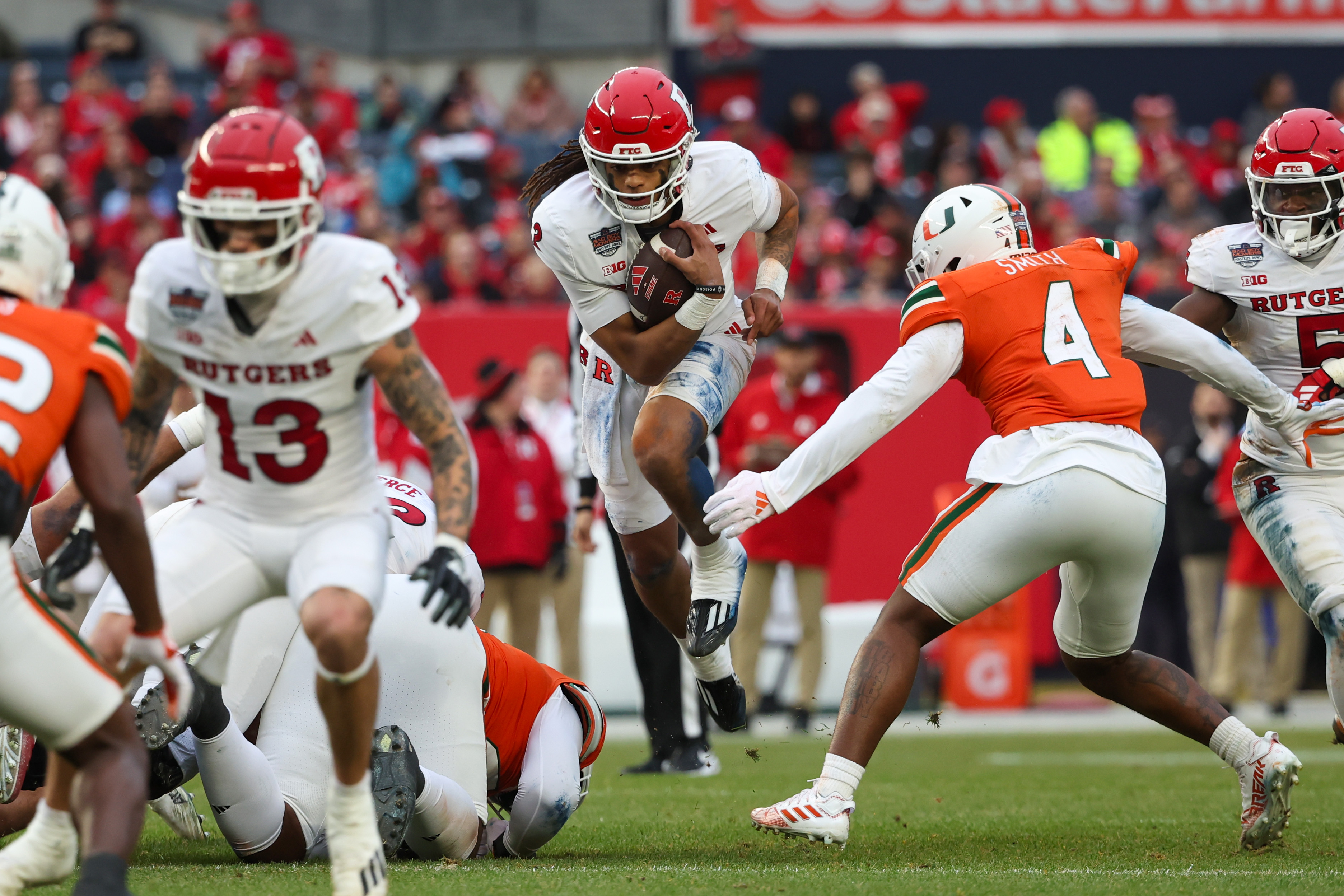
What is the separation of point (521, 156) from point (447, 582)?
11.7 m

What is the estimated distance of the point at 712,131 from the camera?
14.4 meters

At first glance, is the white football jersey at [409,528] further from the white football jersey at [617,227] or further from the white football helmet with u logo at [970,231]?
the white football helmet with u logo at [970,231]

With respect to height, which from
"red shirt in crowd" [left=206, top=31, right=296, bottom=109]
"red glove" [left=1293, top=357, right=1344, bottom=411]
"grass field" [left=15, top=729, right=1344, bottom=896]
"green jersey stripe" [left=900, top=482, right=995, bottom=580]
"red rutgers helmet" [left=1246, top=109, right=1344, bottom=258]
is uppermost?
"red shirt in crowd" [left=206, top=31, right=296, bottom=109]

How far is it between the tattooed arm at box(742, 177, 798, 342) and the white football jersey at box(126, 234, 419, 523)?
1.85 m

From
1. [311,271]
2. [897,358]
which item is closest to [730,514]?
[897,358]

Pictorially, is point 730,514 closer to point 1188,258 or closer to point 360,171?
point 1188,258

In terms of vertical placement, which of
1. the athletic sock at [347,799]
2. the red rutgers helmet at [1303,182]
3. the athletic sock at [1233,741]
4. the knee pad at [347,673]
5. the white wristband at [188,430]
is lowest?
the athletic sock at [1233,741]

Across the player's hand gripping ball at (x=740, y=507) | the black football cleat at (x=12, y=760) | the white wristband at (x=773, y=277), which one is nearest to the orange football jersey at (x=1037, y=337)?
the player's hand gripping ball at (x=740, y=507)

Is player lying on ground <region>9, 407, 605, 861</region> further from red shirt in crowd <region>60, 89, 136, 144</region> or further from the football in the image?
red shirt in crowd <region>60, 89, 136, 144</region>

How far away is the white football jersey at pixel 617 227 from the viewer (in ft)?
17.4

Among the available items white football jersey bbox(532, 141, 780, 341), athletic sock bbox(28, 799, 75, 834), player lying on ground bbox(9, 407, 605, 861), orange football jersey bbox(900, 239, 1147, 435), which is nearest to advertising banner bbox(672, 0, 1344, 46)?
white football jersey bbox(532, 141, 780, 341)

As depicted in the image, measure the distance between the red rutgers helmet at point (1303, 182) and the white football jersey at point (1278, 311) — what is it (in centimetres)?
7

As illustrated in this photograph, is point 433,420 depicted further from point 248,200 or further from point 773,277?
point 773,277

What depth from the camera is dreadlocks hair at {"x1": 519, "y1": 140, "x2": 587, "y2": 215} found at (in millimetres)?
5715
